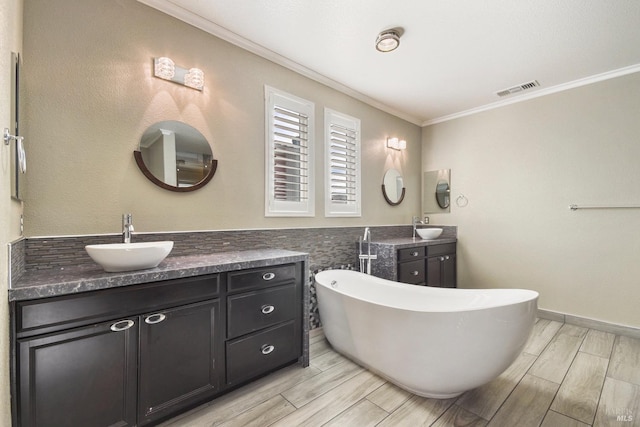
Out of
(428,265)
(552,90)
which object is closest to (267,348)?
(428,265)

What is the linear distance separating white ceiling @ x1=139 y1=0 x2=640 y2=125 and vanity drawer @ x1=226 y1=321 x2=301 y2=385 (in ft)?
7.68

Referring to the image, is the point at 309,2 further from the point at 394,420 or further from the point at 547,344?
the point at 547,344

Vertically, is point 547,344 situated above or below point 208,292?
below

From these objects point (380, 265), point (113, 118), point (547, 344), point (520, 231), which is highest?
point (113, 118)

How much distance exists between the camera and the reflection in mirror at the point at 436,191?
409 centimetres

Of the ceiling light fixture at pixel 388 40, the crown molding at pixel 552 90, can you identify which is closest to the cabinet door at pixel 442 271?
the crown molding at pixel 552 90

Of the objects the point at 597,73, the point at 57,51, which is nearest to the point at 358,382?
the point at 57,51

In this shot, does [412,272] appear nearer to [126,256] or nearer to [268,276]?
[268,276]

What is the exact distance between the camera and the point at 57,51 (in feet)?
5.38

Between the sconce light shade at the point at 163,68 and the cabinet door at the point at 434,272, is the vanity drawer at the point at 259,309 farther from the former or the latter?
the cabinet door at the point at 434,272

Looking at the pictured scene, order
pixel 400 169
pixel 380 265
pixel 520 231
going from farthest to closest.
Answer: pixel 400 169 < pixel 520 231 < pixel 380 265

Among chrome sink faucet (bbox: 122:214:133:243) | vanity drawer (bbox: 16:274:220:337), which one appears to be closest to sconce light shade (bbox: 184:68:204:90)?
chrome sink faucet (bbox: 122:214:133:243)

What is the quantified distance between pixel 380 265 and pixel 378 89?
2.07 meters

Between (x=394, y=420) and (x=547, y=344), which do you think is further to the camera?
(x=547, y=344)
